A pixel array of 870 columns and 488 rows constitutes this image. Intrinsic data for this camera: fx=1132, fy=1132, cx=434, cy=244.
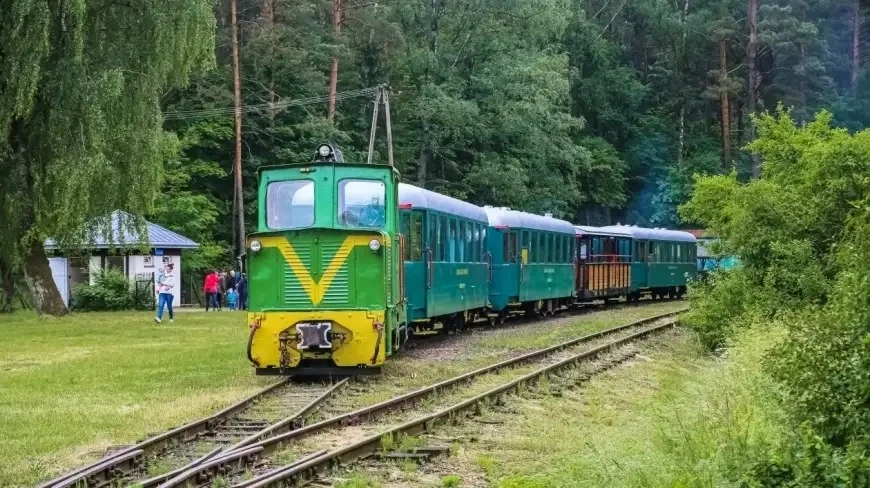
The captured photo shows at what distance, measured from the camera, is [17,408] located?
1291cm

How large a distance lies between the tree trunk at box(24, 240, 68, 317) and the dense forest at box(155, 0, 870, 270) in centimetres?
881

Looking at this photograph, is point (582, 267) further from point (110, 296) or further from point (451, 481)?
point (451, 481)

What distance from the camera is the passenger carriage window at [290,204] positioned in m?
15.4

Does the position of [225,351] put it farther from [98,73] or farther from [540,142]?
[540,142]

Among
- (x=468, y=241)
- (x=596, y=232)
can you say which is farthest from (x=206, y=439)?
(x=596, y=232)

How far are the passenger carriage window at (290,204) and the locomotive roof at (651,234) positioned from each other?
24586 mm

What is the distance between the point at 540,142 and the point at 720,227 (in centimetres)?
3247

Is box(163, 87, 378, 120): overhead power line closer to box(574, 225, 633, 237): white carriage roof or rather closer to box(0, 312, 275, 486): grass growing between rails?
box(574, 225, 633, 237): white carriage roof

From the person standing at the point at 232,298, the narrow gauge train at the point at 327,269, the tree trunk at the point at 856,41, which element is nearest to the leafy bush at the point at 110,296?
the person standing at the point at 232,298

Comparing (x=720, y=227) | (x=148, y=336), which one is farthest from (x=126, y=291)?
(x=720, y=227)

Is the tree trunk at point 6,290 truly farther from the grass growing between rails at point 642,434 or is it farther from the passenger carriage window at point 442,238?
the grass growing between rails at point 642,434

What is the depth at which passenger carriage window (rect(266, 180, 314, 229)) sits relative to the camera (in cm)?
1544

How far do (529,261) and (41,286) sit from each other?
44.0ft

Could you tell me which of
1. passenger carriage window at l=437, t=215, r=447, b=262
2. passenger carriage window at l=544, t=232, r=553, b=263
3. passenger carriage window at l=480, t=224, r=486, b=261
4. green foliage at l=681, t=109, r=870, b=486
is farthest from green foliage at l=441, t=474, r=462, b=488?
passenger carriage window at l=544, t=232, r=553, b=263
